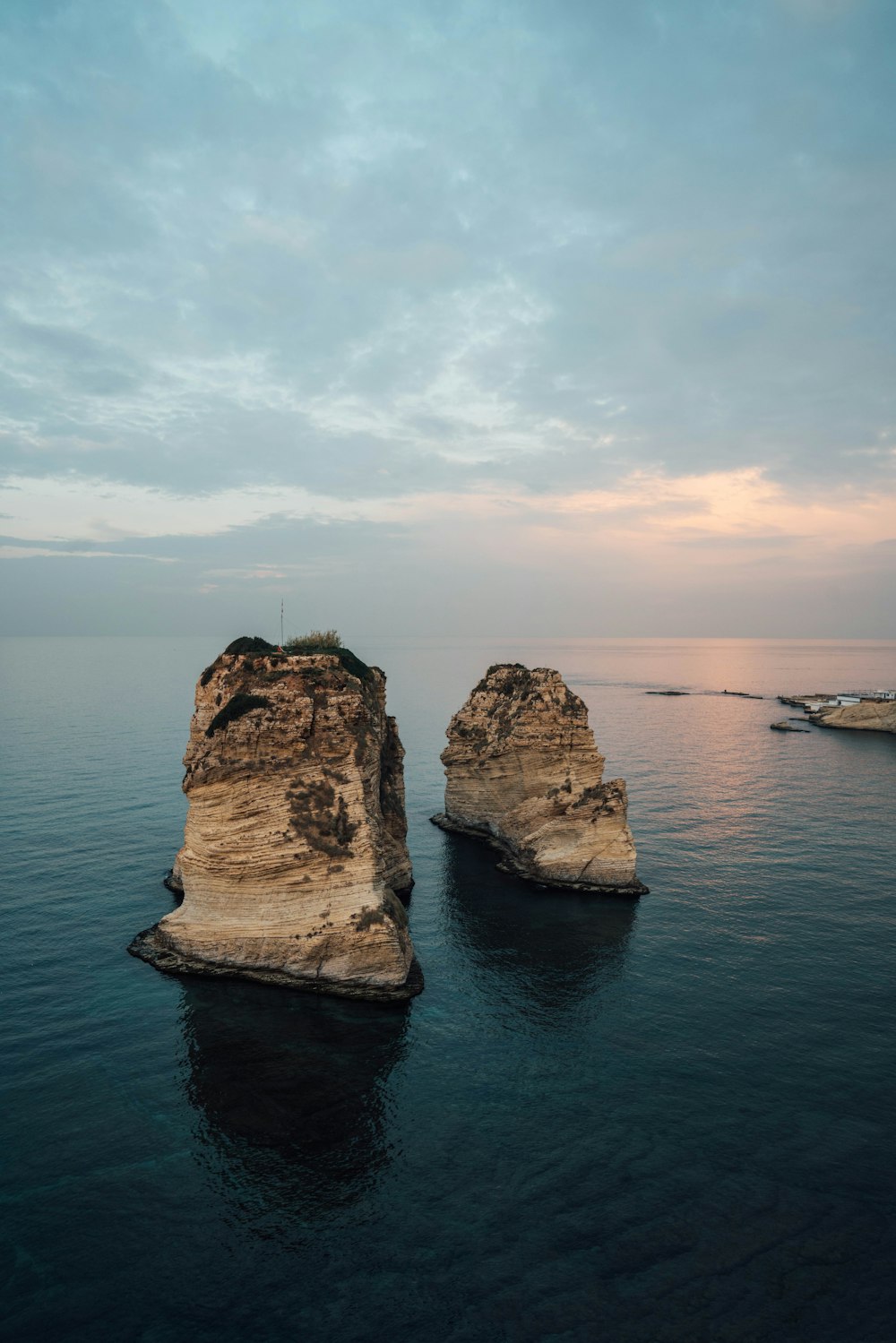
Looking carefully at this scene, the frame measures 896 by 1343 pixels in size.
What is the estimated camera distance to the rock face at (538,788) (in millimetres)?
52094

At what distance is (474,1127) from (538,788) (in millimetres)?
32964

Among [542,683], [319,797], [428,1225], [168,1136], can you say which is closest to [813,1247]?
[428,1225]

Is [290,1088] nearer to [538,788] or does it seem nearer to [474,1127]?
[474,1127]

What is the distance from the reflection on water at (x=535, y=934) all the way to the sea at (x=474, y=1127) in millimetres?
279

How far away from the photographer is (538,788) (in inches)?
Answer: 2243

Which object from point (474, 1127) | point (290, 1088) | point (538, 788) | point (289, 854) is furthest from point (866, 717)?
point (290, 1088)

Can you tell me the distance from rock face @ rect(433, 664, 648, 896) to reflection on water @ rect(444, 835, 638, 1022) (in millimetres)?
2514

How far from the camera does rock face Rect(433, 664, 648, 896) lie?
52.1 metres

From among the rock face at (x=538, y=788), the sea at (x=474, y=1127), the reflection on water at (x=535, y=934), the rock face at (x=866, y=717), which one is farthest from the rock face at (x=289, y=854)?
the rock face at (x=866, y=717)

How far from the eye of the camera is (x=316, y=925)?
116ft

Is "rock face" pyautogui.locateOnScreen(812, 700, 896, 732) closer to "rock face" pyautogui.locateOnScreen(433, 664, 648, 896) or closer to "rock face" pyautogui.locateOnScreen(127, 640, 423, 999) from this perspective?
"rock face" pyautogui.locateOnScreen(433, 664, 648, 896)

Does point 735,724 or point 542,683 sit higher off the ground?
point 542,683

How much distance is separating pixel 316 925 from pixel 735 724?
127m

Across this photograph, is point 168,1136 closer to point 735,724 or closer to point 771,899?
point 771,899
